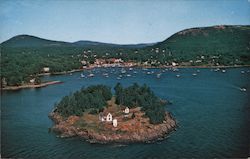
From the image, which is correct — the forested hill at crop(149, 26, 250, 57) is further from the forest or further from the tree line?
the forest

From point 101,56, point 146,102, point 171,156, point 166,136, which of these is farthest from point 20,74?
point 171,156

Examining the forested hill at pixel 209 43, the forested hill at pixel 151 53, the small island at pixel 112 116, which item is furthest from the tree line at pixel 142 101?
the forested hill at pixel 209 43

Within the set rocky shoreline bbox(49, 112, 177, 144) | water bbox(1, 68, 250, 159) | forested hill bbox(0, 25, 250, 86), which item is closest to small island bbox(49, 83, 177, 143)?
rocky shoreline bbox(49, 112, 177, 144)

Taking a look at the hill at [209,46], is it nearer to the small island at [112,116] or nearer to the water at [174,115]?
the water at [174,115]

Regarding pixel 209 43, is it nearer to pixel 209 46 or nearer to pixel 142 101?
pixel 209 46

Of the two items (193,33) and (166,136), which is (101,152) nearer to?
(166,136)

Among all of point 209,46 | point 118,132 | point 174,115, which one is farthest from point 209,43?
point 118,132
